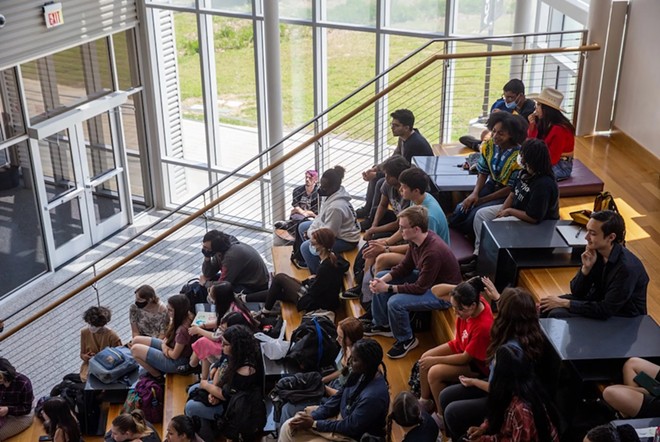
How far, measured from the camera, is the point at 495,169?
20.9 ft

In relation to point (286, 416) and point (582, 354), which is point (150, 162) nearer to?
point (286, 416)

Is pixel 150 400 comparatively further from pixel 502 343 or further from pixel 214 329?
pixel 502 343

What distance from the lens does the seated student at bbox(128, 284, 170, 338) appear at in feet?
23.4

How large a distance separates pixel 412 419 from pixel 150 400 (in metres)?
2.80

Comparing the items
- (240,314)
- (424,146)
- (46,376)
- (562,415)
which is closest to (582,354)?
(562,415)

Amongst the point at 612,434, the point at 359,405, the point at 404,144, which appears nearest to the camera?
the point at 612,434

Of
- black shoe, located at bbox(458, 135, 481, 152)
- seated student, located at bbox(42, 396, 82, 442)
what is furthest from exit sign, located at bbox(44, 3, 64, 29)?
seated student, located at bbox(42, 396, 82, 442)

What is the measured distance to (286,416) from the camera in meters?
5.50

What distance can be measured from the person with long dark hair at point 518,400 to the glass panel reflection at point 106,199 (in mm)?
9280

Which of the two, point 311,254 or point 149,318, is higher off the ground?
point 311,254

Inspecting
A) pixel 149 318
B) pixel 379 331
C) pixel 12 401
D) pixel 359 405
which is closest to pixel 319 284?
pixel 379 331

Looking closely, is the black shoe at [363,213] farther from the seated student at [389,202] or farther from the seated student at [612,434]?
the seated student at [612,434]

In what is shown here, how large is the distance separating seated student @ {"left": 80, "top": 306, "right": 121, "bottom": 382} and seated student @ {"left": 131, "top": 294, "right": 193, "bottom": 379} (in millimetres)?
531

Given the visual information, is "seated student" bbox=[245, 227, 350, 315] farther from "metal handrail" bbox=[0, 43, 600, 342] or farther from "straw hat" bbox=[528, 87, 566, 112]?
"straw hat" bbox=[528, 87, 566, 112]
